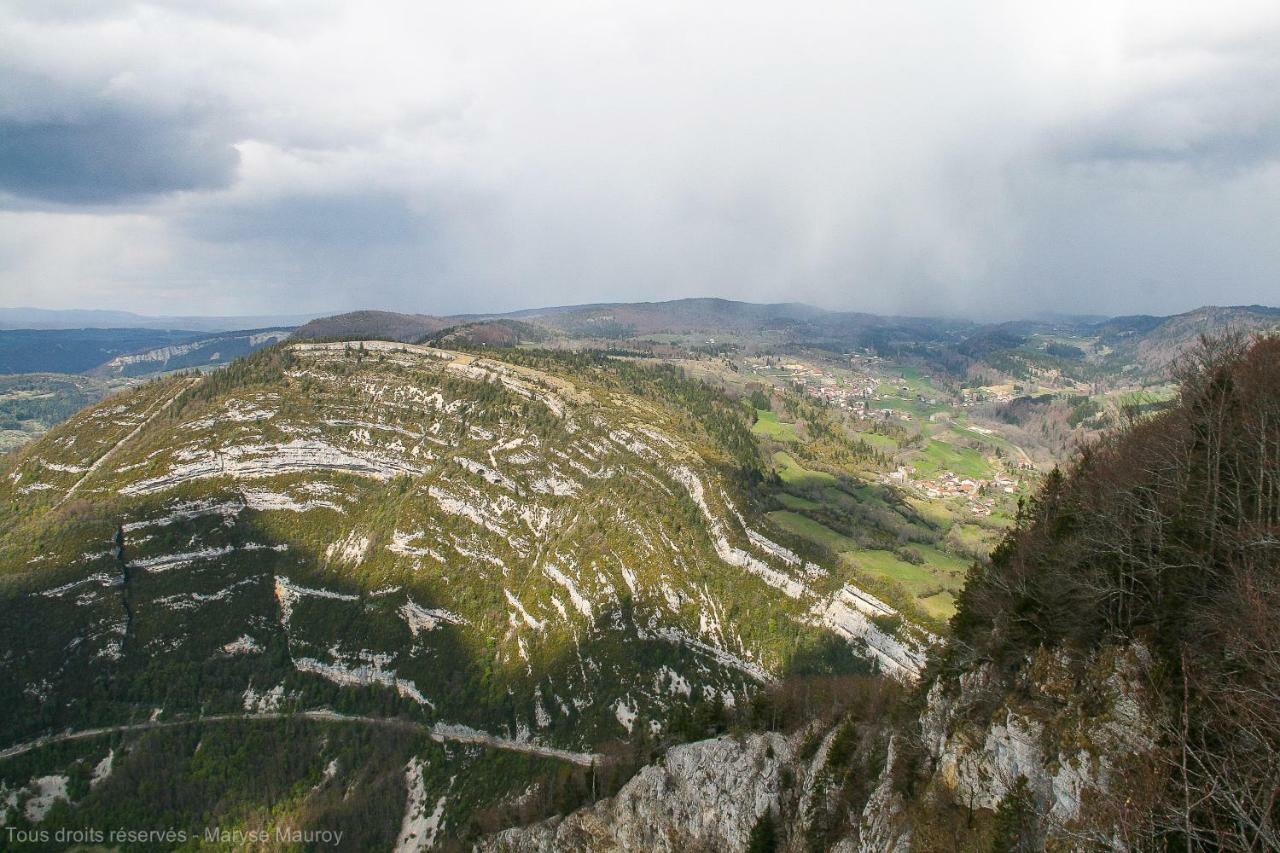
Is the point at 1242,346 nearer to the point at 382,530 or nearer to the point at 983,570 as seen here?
the point at 983,570

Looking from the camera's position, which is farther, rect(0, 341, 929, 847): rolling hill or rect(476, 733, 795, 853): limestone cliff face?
rect(0, 341, 929, 847): rolling hill

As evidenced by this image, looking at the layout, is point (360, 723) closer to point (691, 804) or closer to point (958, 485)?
point (691, 804)

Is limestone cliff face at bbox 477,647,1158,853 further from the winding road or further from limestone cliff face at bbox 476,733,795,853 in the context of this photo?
the winding road

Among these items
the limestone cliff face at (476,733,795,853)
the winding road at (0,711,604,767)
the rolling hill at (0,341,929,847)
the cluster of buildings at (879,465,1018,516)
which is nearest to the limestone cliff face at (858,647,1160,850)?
the limestone cliff face at (476,733,795,853)

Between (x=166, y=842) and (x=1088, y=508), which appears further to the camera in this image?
(x=166, y=842)

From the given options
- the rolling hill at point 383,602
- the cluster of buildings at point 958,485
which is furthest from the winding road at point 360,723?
the cluster of buildings at point 958,485

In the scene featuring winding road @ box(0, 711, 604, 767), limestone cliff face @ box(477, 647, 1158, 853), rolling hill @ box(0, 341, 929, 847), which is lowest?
winding road @ box(0, 711, 604, 767)

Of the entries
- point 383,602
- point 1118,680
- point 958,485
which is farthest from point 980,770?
point 958,485

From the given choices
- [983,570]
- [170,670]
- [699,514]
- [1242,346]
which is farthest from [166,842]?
[1242,346]
